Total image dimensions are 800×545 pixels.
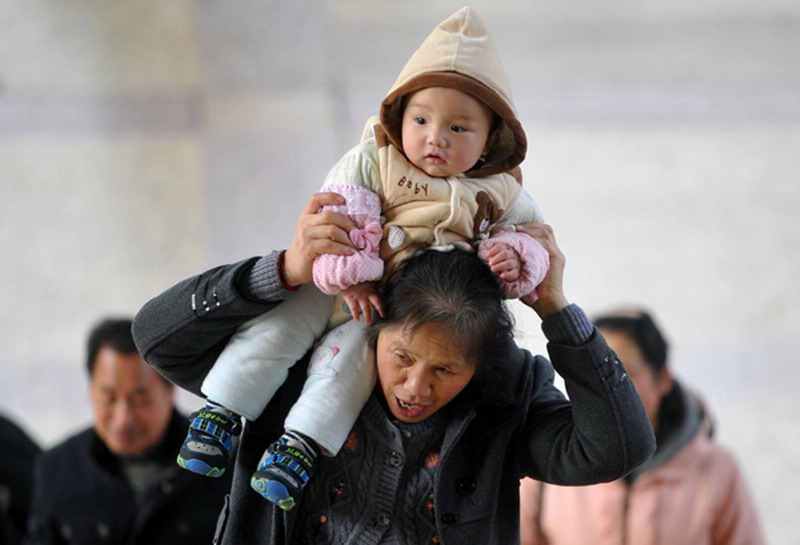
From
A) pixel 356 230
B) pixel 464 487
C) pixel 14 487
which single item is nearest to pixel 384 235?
pixel 356 230

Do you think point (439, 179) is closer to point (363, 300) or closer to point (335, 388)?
point (363, 300)

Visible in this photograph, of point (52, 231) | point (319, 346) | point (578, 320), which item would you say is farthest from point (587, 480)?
point (52, 231)

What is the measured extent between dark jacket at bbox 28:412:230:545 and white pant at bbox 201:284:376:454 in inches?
57.9

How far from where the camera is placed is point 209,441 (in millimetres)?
1510

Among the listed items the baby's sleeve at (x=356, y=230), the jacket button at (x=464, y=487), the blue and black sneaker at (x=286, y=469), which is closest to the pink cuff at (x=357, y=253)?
the baby's sleeve at (x=356, y=230)

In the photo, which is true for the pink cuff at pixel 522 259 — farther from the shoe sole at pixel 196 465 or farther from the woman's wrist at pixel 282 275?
the shoe sole at pixel 196 465

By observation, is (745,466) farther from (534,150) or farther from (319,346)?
(319,346)

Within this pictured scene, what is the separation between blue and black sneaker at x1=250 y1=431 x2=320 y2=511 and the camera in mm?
1466

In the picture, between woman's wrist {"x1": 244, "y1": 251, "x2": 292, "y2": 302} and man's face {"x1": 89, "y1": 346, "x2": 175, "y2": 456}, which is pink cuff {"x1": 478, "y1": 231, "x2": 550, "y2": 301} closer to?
woman's wrist {"x1": 244, "y1": 251, "x2": 292, "y2": 302}

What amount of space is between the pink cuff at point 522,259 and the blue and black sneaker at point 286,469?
337 mm

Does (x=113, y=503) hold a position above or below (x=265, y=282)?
below

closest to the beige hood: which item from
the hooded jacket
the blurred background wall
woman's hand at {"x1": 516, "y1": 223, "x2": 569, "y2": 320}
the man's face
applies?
the hooded jacket

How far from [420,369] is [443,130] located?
31cm

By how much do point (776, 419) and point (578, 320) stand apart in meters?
3.67
